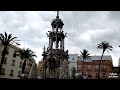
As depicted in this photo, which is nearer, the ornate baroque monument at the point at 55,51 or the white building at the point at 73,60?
the ornate baroque monument at the point at 55,51

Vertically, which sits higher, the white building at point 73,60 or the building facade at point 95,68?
the white building at point 73,60

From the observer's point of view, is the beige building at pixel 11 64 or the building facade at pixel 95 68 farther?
the building facade at pixel 95 68

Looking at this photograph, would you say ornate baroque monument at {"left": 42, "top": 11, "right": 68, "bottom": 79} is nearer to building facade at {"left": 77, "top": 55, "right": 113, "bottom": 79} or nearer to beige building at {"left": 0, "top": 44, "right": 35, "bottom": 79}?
beige building at {"left": 0, "top": 44, "right": 35, "bottom": 79}

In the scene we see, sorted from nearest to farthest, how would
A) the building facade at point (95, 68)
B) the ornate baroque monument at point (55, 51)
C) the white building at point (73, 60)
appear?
the ornate baroque monument at point (55, 51)
the building facade at point (95, 68)
the white building at point (73, 60)

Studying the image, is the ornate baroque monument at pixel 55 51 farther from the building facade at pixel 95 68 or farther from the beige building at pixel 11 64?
the building facade at pixel 95 68

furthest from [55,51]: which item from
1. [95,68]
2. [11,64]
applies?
[95,68]

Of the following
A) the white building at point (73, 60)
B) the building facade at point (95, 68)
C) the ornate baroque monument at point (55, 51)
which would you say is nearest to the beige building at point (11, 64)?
the ornate baroque monument at point (55, 51)

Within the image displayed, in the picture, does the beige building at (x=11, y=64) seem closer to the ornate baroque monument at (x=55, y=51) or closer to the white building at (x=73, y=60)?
the ornate baroque monument at (x=55, y=51)

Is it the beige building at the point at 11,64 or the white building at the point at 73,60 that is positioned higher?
the white building at the point at 73,60

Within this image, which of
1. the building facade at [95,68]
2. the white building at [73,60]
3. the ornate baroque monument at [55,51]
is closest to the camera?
the ornate baroque monument at [55,51]

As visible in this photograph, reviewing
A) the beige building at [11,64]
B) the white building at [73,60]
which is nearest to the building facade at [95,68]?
the white building at [73,60]

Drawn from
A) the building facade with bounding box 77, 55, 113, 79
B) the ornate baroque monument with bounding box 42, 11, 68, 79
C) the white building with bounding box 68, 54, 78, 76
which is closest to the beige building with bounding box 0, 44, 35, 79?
the ornate baroque monument with bounding box 42, 11, 68, 79
